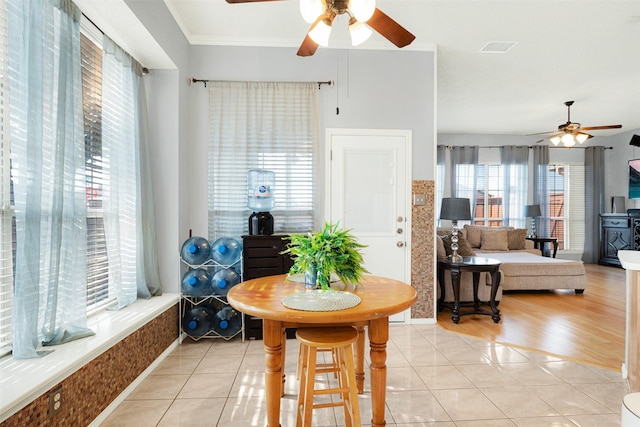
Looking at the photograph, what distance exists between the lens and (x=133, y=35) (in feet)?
8.86

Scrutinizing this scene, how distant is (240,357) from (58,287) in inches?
60.8

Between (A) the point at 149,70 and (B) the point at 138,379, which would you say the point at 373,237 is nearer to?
(B) the point at 138,379

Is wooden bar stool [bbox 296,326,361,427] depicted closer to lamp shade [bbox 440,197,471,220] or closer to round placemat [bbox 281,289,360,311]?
round placemat [bbox 281,289,360,311]

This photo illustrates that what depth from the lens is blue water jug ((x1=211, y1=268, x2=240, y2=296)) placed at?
3.21 m

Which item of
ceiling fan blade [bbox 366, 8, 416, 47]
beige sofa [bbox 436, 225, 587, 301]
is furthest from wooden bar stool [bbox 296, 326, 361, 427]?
beige sofa [bbox 436, 225, 587, 301]

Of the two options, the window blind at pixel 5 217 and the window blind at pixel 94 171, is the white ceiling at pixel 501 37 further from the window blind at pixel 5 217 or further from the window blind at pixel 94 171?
the window blind at pixel 5 217

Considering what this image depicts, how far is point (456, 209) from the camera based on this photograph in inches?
168

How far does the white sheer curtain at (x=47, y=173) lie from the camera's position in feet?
5.62

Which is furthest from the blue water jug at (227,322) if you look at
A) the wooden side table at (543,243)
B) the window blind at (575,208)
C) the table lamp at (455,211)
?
the window blind at (575,208)

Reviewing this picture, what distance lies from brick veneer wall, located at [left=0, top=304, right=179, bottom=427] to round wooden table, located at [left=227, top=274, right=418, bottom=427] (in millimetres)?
906

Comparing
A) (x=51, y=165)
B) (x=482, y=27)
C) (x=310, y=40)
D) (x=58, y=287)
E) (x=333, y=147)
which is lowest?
(x=58, y=287)

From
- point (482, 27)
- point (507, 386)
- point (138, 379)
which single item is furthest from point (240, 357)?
point (482, 27)

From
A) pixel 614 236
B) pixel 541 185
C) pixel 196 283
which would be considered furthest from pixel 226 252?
pixel 614 236

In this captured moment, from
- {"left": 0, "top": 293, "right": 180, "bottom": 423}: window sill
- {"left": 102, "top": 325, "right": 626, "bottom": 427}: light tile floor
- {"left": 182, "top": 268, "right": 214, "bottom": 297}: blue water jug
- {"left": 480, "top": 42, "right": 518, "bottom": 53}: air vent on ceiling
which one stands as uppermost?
{"left": 480, "top": 42, "right": 518, "bottom": 53}: air vent on ceiling
